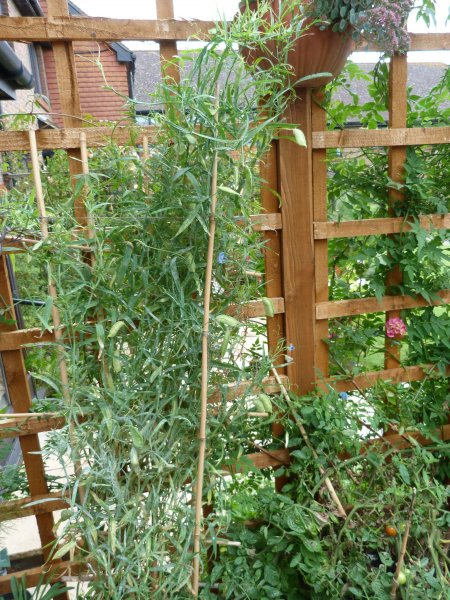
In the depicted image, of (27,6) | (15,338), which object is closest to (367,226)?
(15,338)

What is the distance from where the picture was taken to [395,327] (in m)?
1.92

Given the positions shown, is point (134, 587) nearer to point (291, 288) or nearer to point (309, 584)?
point (309, 584)

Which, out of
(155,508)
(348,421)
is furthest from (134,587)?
(348,421)

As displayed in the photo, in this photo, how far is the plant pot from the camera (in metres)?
1.44

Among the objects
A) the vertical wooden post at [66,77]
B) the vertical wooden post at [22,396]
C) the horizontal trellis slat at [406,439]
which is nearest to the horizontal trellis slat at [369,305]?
the horizontal trellis slat at [406,439]

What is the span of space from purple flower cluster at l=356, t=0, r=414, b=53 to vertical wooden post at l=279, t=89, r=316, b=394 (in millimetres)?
255

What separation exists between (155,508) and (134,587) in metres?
0.17

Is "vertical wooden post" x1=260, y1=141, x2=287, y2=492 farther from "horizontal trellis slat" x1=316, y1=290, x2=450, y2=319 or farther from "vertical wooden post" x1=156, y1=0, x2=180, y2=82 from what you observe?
"vertical wooden post" x1=156, y1=0, x2=180, y2=82

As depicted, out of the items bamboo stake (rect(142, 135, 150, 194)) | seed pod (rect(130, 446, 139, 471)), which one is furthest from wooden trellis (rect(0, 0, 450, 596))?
seed pod (rect(130, 446, 139, 471))

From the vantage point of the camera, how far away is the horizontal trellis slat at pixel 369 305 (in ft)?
6.07

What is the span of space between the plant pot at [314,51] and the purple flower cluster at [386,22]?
0.20ft

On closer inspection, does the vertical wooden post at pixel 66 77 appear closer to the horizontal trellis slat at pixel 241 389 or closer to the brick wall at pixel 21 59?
the horizontal trellis slat at pixel 241 389

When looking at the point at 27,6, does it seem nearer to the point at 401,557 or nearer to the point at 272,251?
the point at 272,251

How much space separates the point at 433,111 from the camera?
1.84 meters
